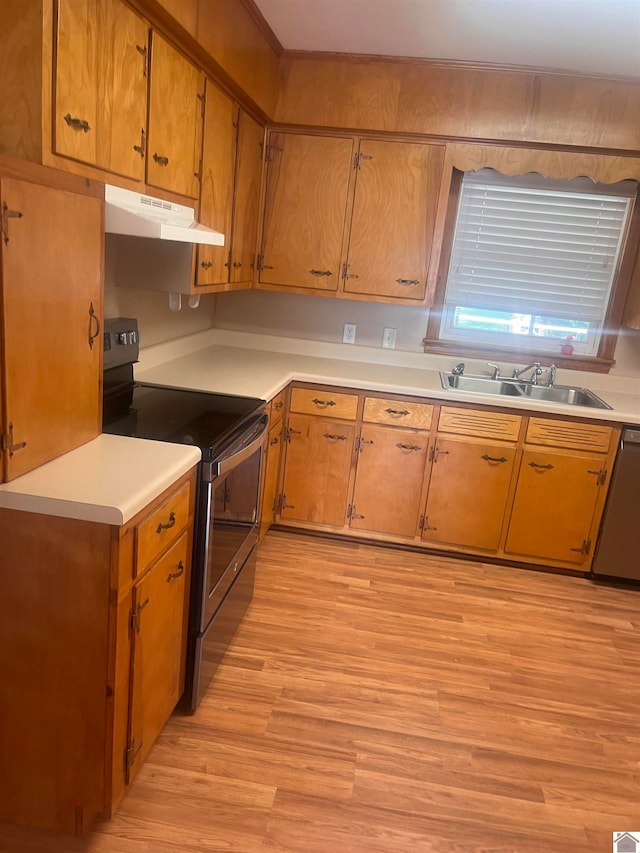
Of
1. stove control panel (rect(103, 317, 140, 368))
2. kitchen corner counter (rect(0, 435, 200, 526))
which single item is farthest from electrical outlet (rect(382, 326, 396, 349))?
kitchen corner counter (rect(0, 435, 200, 526))

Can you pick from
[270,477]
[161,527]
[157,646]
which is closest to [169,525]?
[161,527]

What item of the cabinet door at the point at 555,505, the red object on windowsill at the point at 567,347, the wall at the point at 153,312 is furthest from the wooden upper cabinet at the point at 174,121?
the red object on windowsill at the point at 567,347

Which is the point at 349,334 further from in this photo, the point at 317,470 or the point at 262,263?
the point at 317,470

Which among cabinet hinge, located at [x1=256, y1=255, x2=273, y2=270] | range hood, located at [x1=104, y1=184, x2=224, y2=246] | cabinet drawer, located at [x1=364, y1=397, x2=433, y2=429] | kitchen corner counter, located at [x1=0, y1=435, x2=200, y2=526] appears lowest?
cabinet drawer, located at [x1=364, y1=397, x2=433, y2=429]

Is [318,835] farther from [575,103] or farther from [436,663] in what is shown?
[575,103]

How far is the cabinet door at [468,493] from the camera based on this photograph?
10.7ft

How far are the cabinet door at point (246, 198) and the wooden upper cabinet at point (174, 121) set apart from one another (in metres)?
0.57

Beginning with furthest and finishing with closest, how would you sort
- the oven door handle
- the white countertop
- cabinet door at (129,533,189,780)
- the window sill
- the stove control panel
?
the window sill, the white countertop, the stove control panel, the oven door handle, cabinet door at (129,533,189,780)

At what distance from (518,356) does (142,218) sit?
8.41ft

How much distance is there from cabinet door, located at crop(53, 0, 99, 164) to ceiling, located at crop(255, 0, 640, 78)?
4.27 ft

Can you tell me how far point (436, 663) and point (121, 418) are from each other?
154 cm

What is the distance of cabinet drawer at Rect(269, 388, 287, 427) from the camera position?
9.87 feet

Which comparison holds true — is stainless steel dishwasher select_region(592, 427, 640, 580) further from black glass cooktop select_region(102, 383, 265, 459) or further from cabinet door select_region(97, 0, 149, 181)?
cabinet door select_region(97, 0, 149, 181)

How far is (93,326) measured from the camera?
5.66 ft
